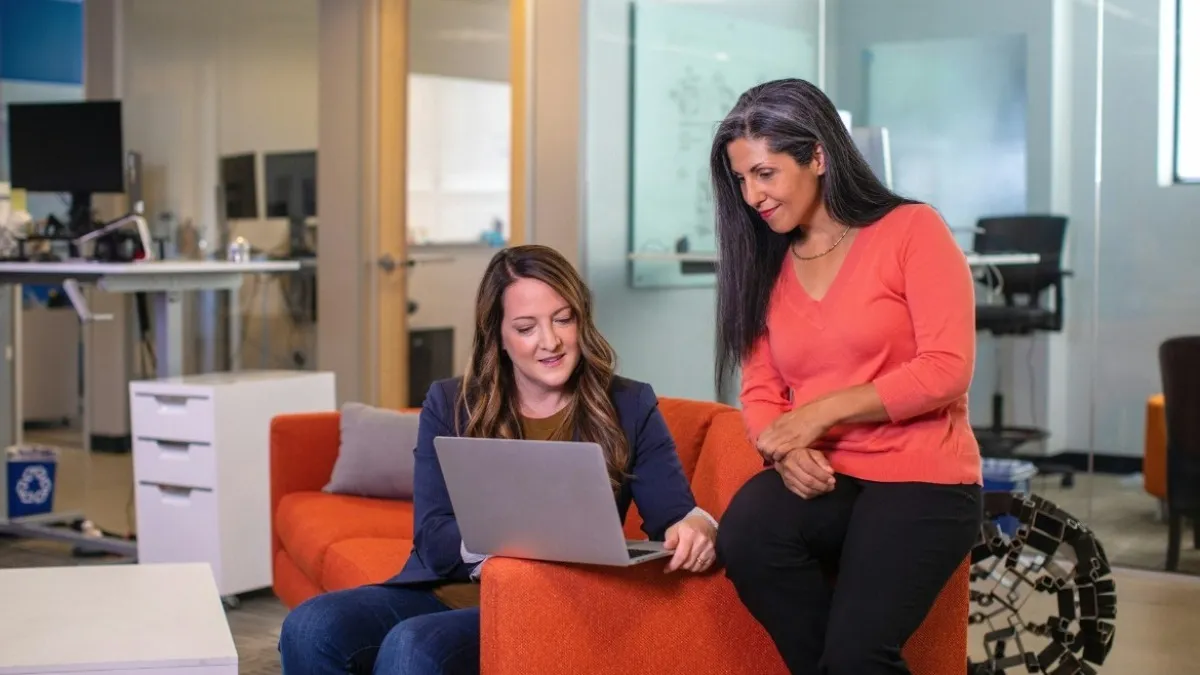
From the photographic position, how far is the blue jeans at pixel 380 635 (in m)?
2.30

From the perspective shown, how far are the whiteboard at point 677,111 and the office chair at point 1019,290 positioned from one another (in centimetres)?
115

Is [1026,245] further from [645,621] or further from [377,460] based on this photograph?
[645,621]

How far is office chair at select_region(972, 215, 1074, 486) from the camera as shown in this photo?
5.11 m

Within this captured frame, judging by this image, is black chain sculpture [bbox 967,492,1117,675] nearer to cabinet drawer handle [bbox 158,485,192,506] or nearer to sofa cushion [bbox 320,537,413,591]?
sofa cushion [bbox 320,537,413,591]

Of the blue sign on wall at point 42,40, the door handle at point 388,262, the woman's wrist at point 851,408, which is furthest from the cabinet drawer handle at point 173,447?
the blue sign on wall at point 42,40

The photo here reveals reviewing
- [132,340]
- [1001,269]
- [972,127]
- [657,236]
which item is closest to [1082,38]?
[972,127]

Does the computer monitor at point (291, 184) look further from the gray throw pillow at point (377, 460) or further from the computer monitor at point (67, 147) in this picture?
the gray throw pillow at point (377, 460)

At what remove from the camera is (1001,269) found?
17.2ft

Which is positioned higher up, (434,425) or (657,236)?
(657,236)

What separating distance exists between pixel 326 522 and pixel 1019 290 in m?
2.64

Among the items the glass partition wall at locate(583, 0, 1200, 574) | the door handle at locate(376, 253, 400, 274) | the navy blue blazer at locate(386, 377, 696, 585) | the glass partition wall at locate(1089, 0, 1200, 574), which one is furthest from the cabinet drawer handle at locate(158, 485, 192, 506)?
the glass partition wall at locate(1089, 0, 1200, 574)

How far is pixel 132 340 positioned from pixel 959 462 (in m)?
6.54

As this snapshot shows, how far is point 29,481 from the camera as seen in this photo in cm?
573

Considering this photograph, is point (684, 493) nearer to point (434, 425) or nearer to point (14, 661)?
point (434, 425)
